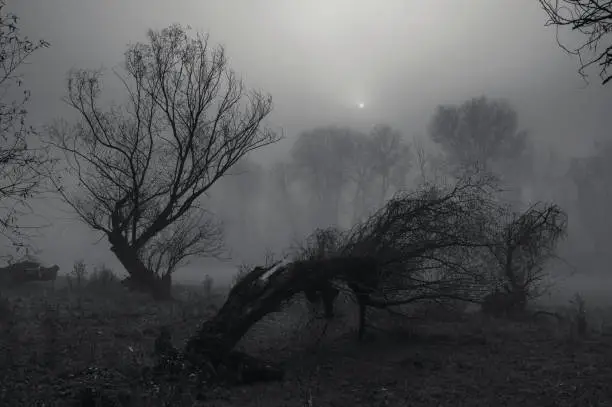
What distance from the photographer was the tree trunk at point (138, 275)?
14938 millimetres

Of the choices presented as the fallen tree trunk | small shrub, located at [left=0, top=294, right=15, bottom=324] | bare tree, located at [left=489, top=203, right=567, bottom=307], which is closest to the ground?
small shrub, located at [left=0, top=294, right=15, bottom=324]

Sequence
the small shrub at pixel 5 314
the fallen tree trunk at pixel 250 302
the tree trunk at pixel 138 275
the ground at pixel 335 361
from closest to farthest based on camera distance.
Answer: the ground at pixel 335 361 → the fallen tree trunk at pixel 250 302 → the small shrub at pixel 5 314 → the tree trunk at pixel 138 275

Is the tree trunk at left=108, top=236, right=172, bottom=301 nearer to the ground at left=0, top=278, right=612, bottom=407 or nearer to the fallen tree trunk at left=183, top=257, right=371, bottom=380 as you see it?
the ground at left=0, top=278, right=612, bottom=407

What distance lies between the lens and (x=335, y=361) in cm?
739

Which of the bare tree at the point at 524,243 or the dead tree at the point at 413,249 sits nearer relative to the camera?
the dead tree at the point at 413,249

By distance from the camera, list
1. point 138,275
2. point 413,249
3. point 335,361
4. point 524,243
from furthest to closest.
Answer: point 138,275 < point 524,243 < point 413,249 < point 335,361

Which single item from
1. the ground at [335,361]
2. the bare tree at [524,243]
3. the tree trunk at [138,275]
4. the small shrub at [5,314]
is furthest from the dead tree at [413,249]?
the tree trunk at [138,275]

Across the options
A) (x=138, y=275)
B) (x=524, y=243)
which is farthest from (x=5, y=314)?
(x=524, y=243)

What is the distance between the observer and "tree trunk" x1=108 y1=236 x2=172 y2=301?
1494cm

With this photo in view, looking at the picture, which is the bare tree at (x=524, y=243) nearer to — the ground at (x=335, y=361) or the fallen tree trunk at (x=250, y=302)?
the ground at (x=335, y=361)

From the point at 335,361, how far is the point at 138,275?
10245mm

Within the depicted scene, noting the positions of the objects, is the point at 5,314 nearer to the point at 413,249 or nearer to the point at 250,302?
the point at 250,302

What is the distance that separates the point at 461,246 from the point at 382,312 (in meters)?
2.09

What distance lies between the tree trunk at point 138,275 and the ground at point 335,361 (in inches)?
144
